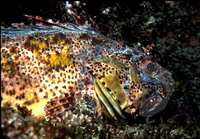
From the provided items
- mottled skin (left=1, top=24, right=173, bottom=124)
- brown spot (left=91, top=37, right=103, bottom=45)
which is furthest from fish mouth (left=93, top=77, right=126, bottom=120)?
brown spot (left=91, top=37, right=103, bottom=45)

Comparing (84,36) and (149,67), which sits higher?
(84,36)

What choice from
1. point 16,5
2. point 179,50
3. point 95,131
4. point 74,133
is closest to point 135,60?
point 95,131

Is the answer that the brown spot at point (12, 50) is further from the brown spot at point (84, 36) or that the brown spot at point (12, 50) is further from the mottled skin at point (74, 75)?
the brown spot at point (84, 36)

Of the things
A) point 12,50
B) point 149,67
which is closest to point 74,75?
point 12,50

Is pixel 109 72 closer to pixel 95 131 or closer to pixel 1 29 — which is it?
pixel 95 131

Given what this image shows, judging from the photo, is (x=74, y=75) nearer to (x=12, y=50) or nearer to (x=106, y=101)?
(x=106, y=101)

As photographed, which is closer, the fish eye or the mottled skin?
the mottled skin

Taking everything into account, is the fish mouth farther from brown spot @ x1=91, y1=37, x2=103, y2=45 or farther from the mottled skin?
brown spot @ x1=91, y1=37, x2=103, y2=45
